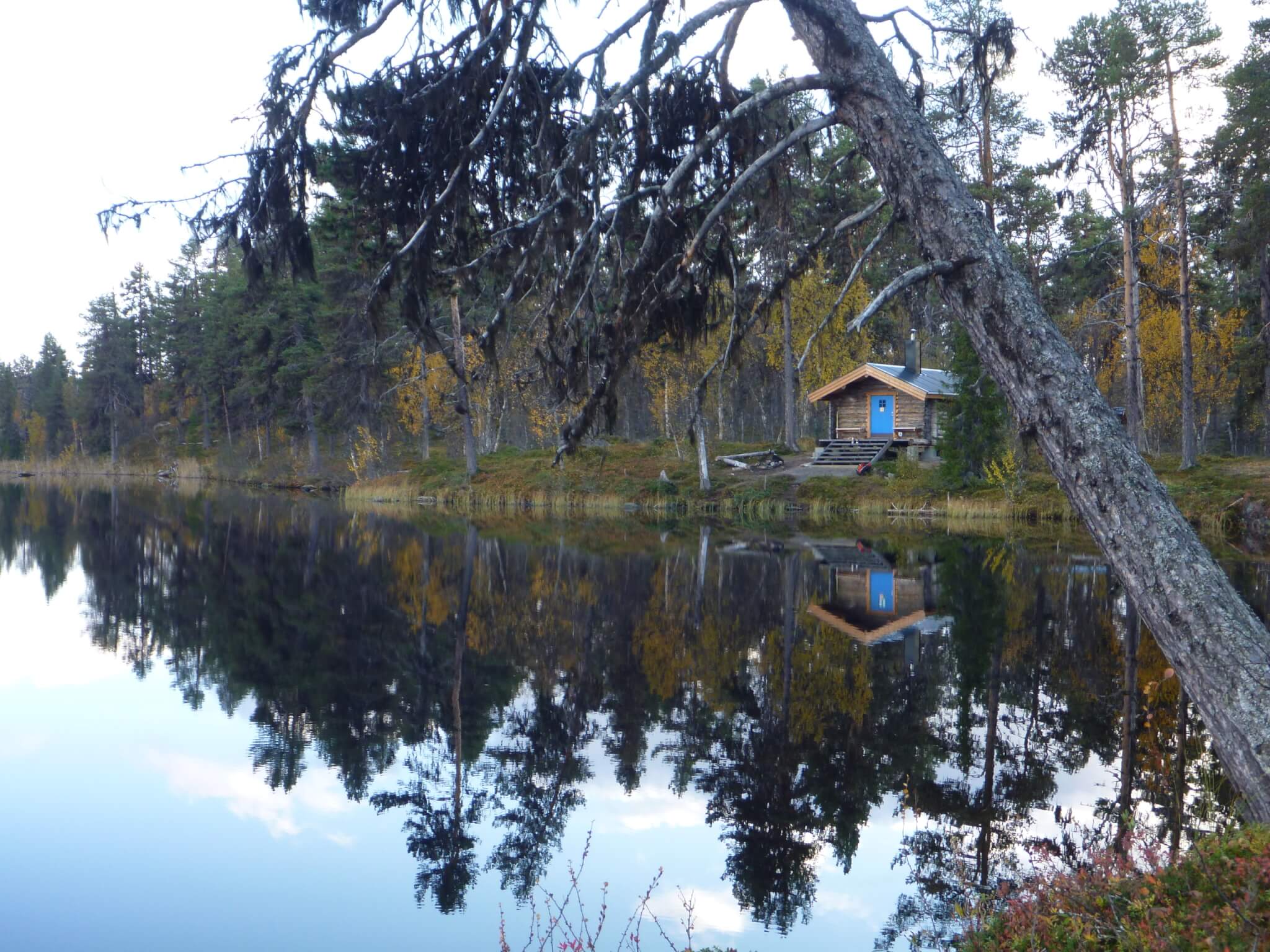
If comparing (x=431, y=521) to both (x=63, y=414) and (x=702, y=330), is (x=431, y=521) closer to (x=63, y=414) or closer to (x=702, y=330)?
(x=702, y=330)

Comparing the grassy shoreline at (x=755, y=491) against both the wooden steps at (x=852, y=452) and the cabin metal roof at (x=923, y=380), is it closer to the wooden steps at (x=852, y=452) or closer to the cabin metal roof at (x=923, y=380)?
the wooden steps at (x=852, y=452)

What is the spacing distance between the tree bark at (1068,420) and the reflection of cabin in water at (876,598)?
839 centimetres

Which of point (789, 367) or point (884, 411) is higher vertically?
point (789, 367)

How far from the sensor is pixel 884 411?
1580 inches

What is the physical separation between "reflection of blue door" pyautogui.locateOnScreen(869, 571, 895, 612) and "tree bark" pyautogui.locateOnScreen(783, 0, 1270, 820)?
11.4 meters

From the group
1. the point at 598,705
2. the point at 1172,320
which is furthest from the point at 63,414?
the point at 598,705

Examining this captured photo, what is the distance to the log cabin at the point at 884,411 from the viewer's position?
3897 centimetres

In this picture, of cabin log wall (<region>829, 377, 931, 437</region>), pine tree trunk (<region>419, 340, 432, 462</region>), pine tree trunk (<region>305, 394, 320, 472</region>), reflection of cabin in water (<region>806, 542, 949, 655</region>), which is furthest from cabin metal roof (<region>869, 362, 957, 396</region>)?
pine tree trunk (<region>305, 394, 320, 472</region>)

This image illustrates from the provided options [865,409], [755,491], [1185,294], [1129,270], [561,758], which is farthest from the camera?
[865,409]

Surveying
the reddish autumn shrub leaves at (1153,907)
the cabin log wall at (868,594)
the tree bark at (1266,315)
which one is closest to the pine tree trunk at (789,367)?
the tree bark at (1266,315)

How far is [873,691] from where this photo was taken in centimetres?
1048

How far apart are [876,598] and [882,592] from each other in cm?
66

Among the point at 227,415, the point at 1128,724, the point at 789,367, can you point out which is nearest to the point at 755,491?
the point at 789,367

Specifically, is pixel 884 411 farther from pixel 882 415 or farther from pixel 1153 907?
pixel 1153 907
